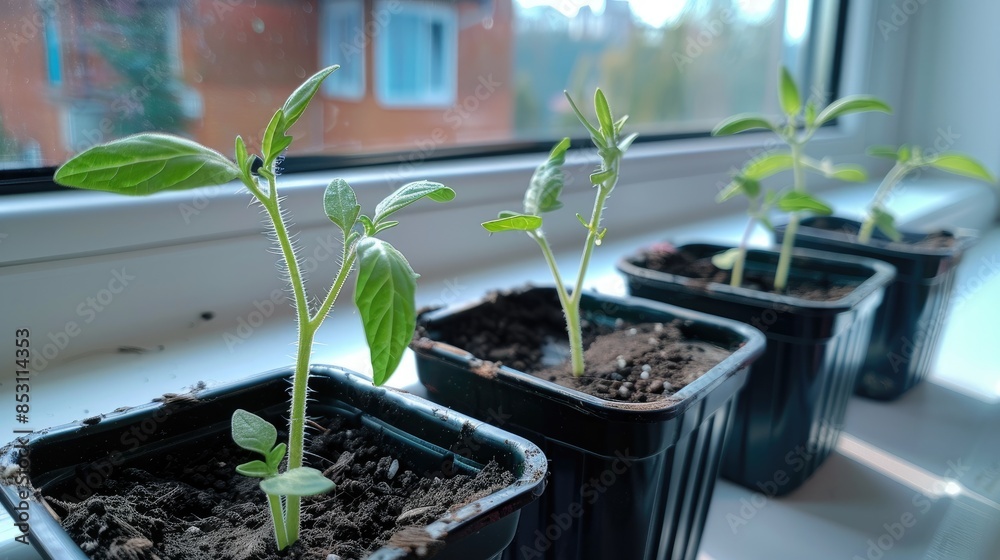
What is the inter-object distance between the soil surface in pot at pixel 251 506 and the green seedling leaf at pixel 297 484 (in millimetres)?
47

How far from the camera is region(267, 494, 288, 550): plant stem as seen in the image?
0.39 metres

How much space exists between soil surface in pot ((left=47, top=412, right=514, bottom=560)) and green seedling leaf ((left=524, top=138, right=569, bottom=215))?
236 millimetres

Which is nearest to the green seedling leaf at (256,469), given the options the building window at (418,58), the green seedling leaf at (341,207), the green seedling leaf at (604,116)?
the green seedling leaf at (341,207)

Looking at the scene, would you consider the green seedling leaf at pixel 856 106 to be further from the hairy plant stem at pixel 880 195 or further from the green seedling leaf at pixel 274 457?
the green seedling leaf at pixel 274 457

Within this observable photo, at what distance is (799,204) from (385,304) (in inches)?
24.5

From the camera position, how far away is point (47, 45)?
74cm

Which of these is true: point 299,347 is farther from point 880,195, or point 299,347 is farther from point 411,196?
point 880,195

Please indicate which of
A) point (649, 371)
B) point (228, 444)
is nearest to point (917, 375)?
point (649, 371)

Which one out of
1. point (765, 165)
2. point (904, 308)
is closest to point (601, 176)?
point (765, 165)

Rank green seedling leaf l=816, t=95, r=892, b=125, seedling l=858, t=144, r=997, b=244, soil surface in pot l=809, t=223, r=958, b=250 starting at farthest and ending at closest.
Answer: soil surface in pot l=809, t=223, r=958, b=250
seedling l=858, t=144, r=997, b=244
green seedling leaf l=816, t=95, r=892, b=125

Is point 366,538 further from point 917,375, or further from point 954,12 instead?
point 954,12

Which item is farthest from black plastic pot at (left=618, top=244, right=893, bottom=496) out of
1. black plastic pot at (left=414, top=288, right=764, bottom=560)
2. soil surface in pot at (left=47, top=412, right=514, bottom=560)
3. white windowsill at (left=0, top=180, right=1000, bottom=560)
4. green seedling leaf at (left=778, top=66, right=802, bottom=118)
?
soil surface in pot at (left=47, top=412, right=514, bottom=560)

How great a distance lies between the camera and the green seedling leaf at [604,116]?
57cm

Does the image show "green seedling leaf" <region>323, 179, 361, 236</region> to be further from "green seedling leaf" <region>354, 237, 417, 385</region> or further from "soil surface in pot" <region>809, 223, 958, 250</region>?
"soil surface in pot" <region>809, 223, 958, 250</region>
